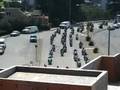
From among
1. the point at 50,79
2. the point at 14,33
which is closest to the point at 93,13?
the point at 14,33

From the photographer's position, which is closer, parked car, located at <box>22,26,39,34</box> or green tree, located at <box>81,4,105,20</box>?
parked car, located at <box>22,26,39,34</box>

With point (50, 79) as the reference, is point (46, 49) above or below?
below

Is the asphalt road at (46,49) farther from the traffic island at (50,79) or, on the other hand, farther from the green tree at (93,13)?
the traffic island at (50,79)

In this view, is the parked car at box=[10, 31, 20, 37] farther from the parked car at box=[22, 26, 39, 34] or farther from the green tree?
the green tree

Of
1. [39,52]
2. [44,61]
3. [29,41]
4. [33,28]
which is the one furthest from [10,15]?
[44,61]

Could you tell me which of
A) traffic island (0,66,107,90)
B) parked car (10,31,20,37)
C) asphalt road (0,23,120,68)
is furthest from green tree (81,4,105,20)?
traffic island (0,66,107,90)

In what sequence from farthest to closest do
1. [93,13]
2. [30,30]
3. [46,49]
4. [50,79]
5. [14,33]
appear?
[93,13], [14,33], [30,30], [46,49], [50,79]

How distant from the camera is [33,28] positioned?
4900 cm

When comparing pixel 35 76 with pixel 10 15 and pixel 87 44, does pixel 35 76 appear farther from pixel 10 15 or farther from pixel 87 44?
pixel 10 15

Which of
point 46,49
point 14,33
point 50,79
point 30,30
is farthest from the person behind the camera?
point 14,33

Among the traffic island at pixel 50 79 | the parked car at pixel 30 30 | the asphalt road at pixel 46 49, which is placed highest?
the traffic island at pixel 50 79

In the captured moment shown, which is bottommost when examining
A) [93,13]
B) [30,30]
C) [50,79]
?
[30,30]

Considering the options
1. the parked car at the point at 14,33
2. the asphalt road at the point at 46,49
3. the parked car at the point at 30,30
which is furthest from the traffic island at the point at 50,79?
the parked car at the point at 14,33

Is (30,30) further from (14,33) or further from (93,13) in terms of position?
(93,13)
